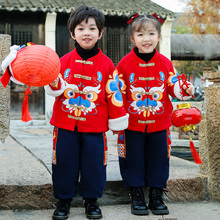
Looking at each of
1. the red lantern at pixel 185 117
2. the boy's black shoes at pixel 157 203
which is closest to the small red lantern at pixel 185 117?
the red lantern at pixel 185 117

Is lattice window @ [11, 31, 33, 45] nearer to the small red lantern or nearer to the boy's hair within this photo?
the boy's hair

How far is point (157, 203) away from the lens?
2.52 m

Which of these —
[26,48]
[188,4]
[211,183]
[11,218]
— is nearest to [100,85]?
[26,48]

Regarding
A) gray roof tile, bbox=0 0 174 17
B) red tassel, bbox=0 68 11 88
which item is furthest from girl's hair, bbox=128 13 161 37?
gray roof tile, bbox=0 0 174 17

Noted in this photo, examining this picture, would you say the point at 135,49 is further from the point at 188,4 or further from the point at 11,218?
the point at 188,4

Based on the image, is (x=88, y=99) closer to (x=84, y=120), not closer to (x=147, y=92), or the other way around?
(x=84, y=120)

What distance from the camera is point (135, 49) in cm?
271

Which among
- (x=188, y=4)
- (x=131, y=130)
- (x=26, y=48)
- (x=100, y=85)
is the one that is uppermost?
(x=188, y=4)

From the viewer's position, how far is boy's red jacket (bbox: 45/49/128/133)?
2.39 metres

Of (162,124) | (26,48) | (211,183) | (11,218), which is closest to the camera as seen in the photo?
(26,48)

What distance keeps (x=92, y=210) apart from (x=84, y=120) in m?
0.66

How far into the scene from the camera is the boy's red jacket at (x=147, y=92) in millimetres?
2582

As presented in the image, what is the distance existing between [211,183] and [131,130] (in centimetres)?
91

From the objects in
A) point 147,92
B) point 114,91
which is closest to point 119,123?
point 114,91
